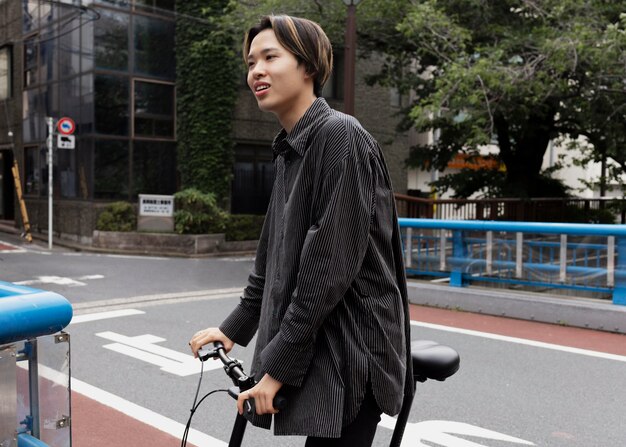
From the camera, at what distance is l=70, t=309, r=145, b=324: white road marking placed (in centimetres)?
776

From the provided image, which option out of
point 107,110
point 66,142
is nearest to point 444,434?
point 66,142

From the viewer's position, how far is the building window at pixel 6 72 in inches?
912

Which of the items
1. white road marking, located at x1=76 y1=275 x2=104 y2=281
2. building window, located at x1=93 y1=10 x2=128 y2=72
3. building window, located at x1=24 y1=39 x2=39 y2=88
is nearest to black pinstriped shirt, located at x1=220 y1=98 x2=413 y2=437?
white road marking, located at x1=76 y1=275 x2=104 y2=281

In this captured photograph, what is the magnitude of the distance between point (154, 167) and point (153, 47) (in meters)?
3.41

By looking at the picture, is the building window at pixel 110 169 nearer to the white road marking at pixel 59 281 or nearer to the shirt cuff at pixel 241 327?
the white road marking at pixel 59 281

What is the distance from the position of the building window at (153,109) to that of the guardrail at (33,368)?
1749cm

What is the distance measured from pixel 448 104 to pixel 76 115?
11302 mm

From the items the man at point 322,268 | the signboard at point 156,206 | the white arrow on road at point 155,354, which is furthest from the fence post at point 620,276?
the signboard at point 156,206

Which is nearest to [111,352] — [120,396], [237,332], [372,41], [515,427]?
[120,396]

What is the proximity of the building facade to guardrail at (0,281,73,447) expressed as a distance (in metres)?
16.6

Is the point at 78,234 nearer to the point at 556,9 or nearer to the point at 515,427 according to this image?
the point at 556,9

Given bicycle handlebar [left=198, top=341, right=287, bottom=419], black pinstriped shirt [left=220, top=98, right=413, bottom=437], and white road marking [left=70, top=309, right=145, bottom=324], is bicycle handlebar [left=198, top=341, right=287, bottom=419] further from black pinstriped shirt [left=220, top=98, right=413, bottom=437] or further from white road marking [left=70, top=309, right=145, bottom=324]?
white road marking [left=70, top=309, right=145, bottom=324]

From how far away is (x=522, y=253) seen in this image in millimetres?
8305

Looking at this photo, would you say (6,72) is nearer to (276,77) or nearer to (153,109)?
(153,109)
